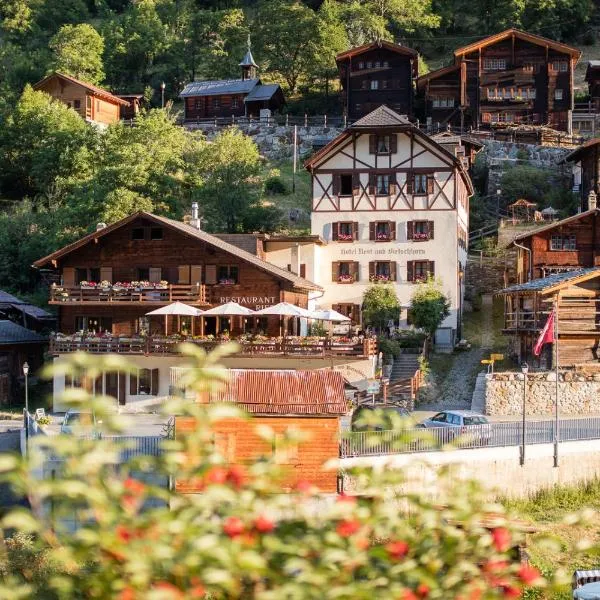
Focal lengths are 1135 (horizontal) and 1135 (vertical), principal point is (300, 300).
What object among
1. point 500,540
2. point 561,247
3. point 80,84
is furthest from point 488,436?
point 80,84

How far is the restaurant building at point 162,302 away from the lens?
131ft

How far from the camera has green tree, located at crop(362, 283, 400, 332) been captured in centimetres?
4656

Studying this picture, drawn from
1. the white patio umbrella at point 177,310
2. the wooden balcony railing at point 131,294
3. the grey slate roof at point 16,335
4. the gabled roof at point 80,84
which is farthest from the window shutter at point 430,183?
the gabled roof at point 80,84

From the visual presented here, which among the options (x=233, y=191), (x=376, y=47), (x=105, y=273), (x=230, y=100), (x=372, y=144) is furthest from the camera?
(x=230, y=100)

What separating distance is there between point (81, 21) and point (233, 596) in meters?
108

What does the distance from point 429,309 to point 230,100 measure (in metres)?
35.6

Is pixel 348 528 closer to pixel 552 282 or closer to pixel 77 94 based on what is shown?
pixel 552 282

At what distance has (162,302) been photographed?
4153 centimetres

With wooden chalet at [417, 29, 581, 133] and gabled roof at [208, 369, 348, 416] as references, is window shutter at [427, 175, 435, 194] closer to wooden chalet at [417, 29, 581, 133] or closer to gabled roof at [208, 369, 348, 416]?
gabled roof at [208, 369, 348, 416]

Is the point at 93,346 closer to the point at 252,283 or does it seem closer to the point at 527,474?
the point at 252,283

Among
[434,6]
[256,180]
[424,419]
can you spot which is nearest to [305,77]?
[434,6]

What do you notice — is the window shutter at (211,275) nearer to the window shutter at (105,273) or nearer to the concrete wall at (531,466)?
the window shutter at (105,273)

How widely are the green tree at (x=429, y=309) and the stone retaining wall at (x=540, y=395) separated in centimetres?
913

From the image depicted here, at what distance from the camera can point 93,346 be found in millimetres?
40719
